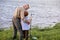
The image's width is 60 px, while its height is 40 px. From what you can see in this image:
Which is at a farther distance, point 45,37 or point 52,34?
point 52,34

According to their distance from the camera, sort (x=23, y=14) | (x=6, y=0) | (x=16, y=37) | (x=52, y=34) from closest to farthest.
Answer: (x=23, y=14) < (x=16, y=37) < (x=52, y=34) < (x=6, y=0)

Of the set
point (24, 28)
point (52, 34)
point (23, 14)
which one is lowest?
point (52, 34)

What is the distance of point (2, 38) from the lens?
7.19 metres

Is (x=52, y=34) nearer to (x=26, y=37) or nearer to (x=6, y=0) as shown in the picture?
(x=26, y=37)

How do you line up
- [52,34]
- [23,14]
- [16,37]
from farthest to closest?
[52,34]
[16,37]
[23,14]

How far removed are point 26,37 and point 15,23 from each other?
20.7 inches

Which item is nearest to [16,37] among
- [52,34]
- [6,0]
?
[52,34]

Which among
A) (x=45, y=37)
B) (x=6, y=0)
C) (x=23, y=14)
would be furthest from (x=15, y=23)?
(x=6, y=0)

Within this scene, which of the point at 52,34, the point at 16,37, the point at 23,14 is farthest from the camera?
the point at 52,34

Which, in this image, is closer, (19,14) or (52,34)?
(19,14)

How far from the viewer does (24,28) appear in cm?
630

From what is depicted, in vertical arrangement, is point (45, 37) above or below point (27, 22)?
below

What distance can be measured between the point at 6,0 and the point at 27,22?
1987 cm

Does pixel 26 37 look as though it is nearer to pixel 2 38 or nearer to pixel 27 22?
Result: pixel 27 22
